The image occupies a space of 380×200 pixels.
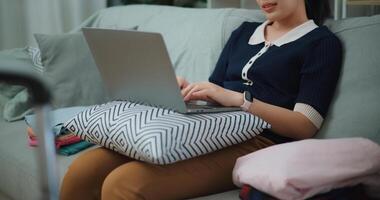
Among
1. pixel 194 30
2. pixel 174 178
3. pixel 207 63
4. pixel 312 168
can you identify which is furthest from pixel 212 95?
pixel 194 30

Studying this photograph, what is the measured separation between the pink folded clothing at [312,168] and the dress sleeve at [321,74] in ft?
0.72

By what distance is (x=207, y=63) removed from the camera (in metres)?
1.73

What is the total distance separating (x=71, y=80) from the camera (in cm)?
192

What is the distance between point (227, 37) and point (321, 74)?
1.70ft

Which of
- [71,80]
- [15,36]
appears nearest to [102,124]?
[71,80]

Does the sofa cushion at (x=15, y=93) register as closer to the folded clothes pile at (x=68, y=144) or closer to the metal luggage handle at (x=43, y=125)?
the folded clothes pile at (x=68, y=144)

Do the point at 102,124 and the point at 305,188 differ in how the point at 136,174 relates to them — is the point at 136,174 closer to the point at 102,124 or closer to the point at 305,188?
the point at 102,124

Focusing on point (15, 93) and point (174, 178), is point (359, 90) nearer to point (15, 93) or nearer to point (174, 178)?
point (174, 178)

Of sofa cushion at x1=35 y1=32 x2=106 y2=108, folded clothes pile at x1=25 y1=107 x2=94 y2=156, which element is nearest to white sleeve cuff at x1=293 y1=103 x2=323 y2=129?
folded clothes pile at x1=25 y1=107 x2=94 y2=156

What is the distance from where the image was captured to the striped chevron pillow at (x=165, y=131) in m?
1.04

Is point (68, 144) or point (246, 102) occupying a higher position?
point (246, 102)

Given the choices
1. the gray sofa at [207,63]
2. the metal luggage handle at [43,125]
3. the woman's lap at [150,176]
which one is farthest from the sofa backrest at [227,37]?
the metal luggage handle at [43,125]

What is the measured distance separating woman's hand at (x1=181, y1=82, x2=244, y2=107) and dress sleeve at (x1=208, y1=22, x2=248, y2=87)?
299mm

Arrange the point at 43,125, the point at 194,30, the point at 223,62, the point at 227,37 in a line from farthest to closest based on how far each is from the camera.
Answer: the point at 194,30, the point at 227,37, the point at 223,62, the point at 43,125
